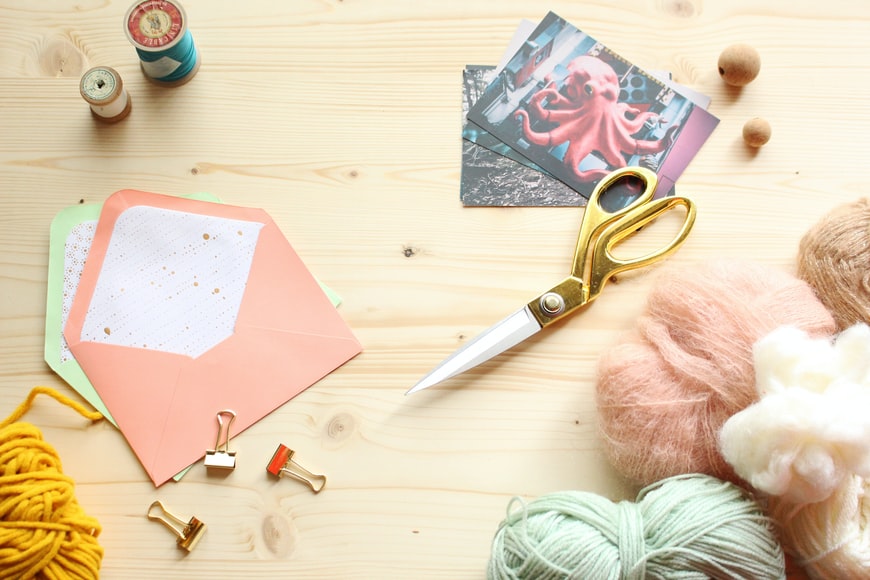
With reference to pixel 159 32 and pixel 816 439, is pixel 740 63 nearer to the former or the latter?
pixel 816 439

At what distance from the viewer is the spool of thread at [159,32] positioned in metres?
0.73

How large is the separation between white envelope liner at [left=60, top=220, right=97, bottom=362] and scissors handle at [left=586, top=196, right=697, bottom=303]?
18.8 inches

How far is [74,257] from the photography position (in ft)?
2.38

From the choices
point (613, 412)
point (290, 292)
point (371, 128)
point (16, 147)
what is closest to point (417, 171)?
point (371, 128)

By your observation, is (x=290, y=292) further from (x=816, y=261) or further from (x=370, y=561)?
(x=816, y=261)

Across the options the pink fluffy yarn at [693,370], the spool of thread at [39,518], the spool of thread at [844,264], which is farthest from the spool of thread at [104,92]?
the spool of thread at [844,264]

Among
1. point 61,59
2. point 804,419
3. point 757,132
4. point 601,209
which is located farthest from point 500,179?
point 61,59

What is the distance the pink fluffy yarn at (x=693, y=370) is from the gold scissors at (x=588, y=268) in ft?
0.23

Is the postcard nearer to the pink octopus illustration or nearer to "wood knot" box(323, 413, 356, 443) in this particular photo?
the pink octopus illustration

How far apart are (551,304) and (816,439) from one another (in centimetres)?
24

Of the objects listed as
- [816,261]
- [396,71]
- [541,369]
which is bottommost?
[541,369]

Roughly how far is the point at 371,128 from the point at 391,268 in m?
0.15

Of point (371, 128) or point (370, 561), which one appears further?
point (371, 128)

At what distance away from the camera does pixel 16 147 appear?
760mm
